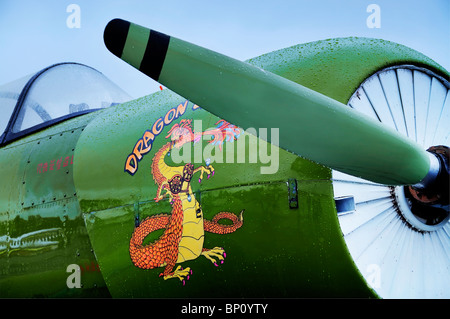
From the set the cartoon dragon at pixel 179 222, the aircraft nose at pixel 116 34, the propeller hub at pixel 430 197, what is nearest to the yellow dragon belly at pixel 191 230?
the cartoon dragon at pixel 179 222

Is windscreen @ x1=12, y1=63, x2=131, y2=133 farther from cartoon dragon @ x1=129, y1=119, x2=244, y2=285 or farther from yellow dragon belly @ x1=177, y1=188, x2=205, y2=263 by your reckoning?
yellow dragon belly @ x1=177, y1=188, x2=205, y2=263

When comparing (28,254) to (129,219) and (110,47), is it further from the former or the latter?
(110,47)

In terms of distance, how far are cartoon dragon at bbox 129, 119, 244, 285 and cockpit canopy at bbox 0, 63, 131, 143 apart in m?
1.81

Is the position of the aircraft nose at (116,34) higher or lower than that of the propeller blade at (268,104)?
higher

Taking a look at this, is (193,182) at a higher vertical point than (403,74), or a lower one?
lower

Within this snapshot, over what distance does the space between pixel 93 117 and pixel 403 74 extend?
8.01 feet

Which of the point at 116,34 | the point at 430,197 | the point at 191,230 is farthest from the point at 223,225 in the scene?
the point at 116,34

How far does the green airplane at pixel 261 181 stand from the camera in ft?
6.87

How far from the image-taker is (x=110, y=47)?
1.97m

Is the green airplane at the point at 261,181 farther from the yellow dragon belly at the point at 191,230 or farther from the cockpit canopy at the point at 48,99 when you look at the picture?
the cockpit canopy at the point at 48,99

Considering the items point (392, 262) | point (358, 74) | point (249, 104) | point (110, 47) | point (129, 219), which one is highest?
point (358, 74)

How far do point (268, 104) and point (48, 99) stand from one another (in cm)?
338

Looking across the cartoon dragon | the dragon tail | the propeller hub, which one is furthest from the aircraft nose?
the propeller hub
